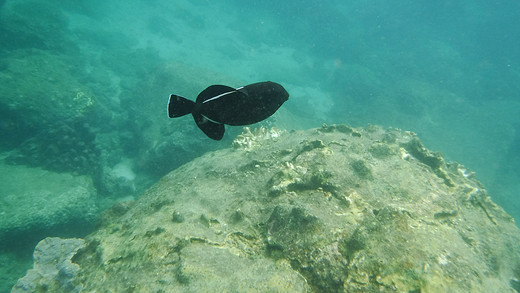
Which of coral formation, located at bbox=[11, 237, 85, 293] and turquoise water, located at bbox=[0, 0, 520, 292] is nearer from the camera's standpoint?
coral formation, located at bbox=[11, 237, 85, 293]

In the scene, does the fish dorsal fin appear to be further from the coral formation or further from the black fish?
the coral formation

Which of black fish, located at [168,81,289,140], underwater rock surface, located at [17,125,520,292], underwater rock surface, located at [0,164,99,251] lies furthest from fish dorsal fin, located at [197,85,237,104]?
A: underwater rock surface, located at [0,164,99,251]

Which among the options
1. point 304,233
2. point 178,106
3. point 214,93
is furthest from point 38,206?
point 214,93

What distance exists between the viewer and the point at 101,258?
3.10 metres

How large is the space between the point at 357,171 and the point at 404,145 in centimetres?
342

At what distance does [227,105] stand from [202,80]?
1320cm

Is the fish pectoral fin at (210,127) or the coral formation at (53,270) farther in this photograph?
the coral formation at (53,270)

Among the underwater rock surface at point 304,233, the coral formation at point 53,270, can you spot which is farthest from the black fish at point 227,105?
the coral formation at point 53,270

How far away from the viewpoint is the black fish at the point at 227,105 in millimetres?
1300

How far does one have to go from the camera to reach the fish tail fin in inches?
50.5

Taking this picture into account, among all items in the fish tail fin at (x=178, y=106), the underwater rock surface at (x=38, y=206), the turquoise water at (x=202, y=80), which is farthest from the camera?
the turquoise water at (x=202, y=80)

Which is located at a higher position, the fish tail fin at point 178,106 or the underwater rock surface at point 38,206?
the fish tail fin at point 178,106

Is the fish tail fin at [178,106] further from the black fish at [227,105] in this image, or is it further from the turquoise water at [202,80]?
the turquoise water at [202,80]

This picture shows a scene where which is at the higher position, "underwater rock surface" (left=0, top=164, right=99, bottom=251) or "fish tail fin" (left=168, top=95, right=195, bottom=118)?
"fish tail fin" (left=168, top=95, right=195, bottom=118)
